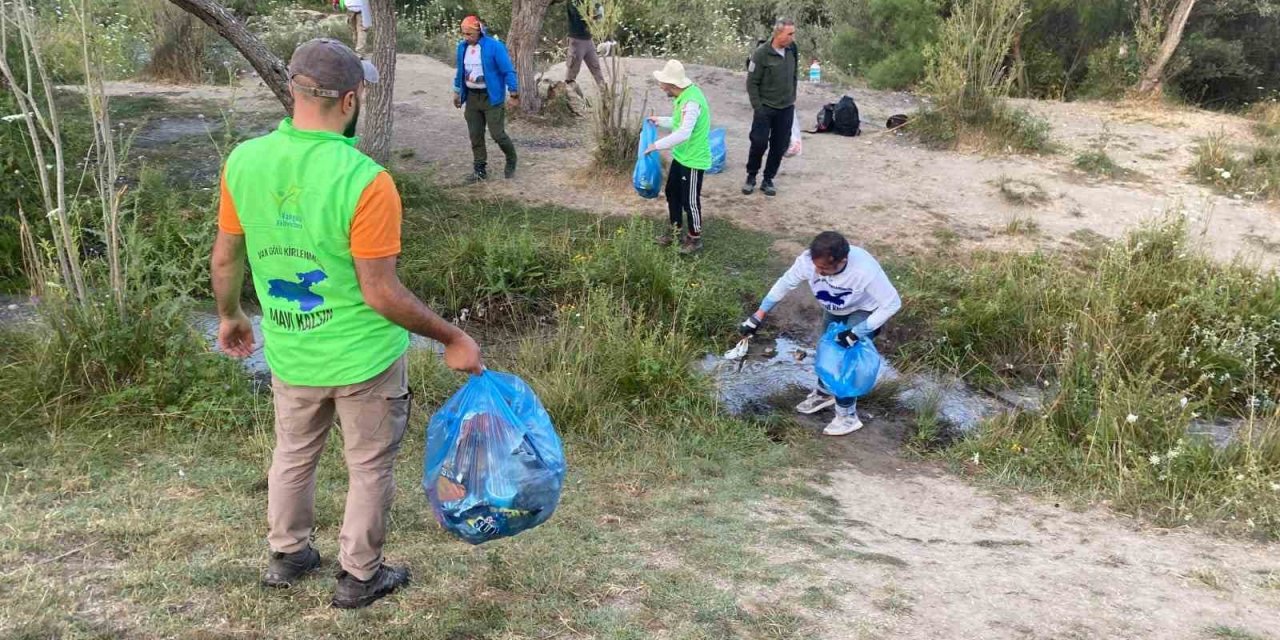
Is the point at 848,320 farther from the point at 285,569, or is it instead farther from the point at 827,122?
the point at 827,122

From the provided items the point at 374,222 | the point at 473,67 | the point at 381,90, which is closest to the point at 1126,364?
the point at 374,222

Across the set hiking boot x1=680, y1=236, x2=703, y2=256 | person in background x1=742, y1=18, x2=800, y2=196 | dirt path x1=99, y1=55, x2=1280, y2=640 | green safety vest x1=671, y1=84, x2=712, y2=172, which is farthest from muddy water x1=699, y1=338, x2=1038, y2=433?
person in background x1=742, y1=18, x2=800, y2=196

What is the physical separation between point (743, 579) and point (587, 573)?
0.49m

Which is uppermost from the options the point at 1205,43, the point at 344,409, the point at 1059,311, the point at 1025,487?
the point at 1205,43

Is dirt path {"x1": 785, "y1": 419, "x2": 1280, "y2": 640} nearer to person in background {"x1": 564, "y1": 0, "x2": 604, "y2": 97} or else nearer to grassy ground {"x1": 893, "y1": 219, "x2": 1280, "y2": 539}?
grassy ground {"x1": 893, "y1": 219, "x2": 1280, "y2": 539}

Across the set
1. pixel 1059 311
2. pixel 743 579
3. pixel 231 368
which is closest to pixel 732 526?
pixel 743 579

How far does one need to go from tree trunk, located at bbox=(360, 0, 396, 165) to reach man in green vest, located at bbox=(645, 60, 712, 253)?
86.3 inches

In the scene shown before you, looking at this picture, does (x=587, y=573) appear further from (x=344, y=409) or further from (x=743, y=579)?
(x=344, y=409)

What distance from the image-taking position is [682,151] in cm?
646

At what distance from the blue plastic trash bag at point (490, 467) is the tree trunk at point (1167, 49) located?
1230 cm

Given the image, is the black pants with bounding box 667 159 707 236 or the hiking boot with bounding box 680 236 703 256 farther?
the hiking boot with bounding box 680 236 703 256

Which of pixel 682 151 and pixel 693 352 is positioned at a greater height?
pixel 682 151

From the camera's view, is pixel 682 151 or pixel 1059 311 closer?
pixel 1059 311

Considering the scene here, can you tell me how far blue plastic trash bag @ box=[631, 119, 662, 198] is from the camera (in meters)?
6.85
